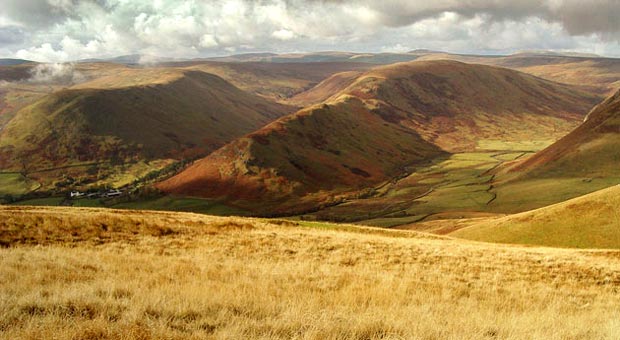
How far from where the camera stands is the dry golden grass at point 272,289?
8.78m

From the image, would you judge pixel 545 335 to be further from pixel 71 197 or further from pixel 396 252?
pixel 71 197

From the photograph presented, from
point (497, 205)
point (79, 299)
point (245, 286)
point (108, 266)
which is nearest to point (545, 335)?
point (245, 286)

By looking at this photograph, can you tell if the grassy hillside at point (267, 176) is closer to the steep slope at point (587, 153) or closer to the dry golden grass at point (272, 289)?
the steep slope at point (587, 153)

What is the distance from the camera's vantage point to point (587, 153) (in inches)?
4751

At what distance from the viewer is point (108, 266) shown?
49.9ft

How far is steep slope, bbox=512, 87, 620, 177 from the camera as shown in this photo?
11412 centimetres

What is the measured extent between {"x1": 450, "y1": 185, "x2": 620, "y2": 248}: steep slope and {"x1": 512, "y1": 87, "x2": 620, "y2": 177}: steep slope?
6574 centimetres

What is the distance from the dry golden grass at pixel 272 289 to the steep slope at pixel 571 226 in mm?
25730

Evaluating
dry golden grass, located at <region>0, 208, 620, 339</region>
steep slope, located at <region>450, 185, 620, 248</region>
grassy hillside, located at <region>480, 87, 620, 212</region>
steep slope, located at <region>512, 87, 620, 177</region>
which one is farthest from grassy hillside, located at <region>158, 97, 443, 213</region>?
dry golden grass, located at <region>0, 208, 620, 339</region>

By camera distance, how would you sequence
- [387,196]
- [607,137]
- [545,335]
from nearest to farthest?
[545,335], [607,137], [387,196]

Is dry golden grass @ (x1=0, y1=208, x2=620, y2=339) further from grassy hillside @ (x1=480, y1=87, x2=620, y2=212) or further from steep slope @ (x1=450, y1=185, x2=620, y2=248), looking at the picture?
grassy hillside @ (x1=480, y1=87, x2=620, y2=212)

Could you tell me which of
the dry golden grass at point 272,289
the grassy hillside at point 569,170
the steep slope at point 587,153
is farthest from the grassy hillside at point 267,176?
the dry golden grass at point 272,289

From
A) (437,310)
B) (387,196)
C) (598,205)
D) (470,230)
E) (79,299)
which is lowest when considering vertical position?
(387,196)

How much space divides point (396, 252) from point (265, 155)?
164710 millimetres
